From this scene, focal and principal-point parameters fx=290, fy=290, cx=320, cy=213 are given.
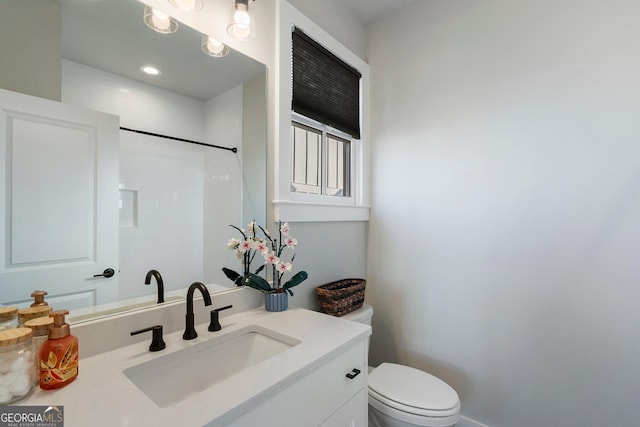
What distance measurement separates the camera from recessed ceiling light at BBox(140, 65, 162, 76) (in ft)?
3.44

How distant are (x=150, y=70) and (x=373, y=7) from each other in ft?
4.99

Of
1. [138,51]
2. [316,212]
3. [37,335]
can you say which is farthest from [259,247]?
[138,51]

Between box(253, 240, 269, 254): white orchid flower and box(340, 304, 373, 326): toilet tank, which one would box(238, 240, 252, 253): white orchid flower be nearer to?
box(253, 240, 269, 254): white orchid flower

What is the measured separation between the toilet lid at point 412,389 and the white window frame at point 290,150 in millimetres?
880

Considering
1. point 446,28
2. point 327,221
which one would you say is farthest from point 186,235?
point 446,28

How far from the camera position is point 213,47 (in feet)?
3.98

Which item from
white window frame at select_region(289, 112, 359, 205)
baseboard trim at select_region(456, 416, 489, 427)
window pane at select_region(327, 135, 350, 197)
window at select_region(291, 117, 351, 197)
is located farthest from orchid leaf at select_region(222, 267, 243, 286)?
baseboard trim at select_region(456, 416, 489, 427)

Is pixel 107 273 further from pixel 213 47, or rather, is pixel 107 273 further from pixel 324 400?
pixel 213 47

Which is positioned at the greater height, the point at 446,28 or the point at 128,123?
the point at 446,28

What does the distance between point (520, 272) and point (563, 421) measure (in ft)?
2.33

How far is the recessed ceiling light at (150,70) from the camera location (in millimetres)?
1049

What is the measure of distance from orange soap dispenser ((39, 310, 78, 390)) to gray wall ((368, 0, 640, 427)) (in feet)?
5.40

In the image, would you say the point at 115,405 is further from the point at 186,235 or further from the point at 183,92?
the point at 183,92

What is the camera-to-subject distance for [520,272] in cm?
150
